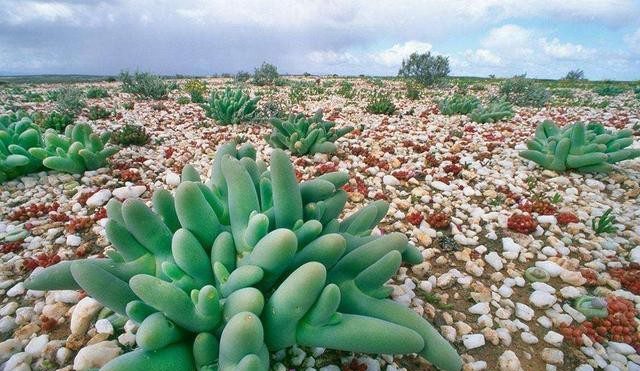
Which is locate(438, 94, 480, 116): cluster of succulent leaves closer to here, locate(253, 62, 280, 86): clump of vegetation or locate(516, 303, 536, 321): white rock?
locate(516, 303, 536, 321): white rock

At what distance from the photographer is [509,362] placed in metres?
2.25

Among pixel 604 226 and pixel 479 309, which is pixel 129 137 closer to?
pixel 479 309

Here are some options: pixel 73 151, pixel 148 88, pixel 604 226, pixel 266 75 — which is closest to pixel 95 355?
pixel 73 151

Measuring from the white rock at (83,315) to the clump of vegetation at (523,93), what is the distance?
12.5 m

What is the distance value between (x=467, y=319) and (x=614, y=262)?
172 centimetres

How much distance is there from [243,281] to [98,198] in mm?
3121

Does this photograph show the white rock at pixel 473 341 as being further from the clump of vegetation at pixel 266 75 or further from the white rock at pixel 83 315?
the clump of vegetation at pixel 266 75

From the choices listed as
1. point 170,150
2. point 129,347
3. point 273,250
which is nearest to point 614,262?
point 273,250

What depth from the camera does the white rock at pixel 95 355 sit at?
6.59ft

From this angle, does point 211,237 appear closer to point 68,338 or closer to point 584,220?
point 68,338

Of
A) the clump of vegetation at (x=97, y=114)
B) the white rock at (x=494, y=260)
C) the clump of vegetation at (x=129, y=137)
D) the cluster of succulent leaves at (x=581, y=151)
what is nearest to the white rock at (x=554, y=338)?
the white rock at (x=494, y=260)

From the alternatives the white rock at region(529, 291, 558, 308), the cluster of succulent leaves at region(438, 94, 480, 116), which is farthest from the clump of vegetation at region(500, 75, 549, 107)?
the white rock at region(529, 291, 558, 308)

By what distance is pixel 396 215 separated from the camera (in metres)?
3.92

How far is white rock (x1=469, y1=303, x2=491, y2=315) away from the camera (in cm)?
267
